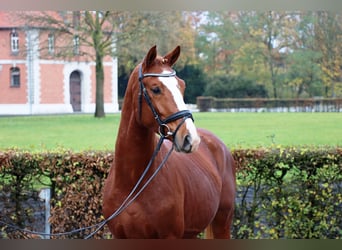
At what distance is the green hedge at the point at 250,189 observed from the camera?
11.8 feet

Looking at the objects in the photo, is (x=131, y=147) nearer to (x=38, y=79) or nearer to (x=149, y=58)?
(x=149, y=58)

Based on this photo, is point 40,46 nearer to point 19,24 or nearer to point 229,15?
point 19,24

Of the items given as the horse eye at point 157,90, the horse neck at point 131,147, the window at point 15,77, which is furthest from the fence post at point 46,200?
the window at point 15,77

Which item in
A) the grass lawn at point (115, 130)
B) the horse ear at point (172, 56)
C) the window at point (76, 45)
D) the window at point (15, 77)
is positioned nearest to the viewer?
the horse ear at point (172, 56)

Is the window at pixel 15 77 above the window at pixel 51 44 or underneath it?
underneath

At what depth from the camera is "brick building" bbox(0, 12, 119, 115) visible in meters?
7.08

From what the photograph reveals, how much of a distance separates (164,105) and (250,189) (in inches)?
76.4

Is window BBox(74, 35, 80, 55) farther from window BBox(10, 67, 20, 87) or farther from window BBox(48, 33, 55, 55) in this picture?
window BBox(10, 67, 20, 87)

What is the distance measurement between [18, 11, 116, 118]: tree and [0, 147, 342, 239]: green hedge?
4.51 metres

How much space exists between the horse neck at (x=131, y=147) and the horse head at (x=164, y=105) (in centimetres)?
8

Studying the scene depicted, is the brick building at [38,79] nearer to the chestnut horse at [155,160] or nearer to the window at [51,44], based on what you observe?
the window at [51,44]

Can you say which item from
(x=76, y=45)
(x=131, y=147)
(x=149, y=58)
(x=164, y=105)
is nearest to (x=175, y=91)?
(x=164, y=105)

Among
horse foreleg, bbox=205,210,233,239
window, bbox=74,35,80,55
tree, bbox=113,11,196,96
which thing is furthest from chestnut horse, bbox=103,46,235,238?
window, bbox=74,35,80,55

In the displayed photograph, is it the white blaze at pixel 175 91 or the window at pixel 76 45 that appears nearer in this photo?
the white blaze at pixel 175 91
